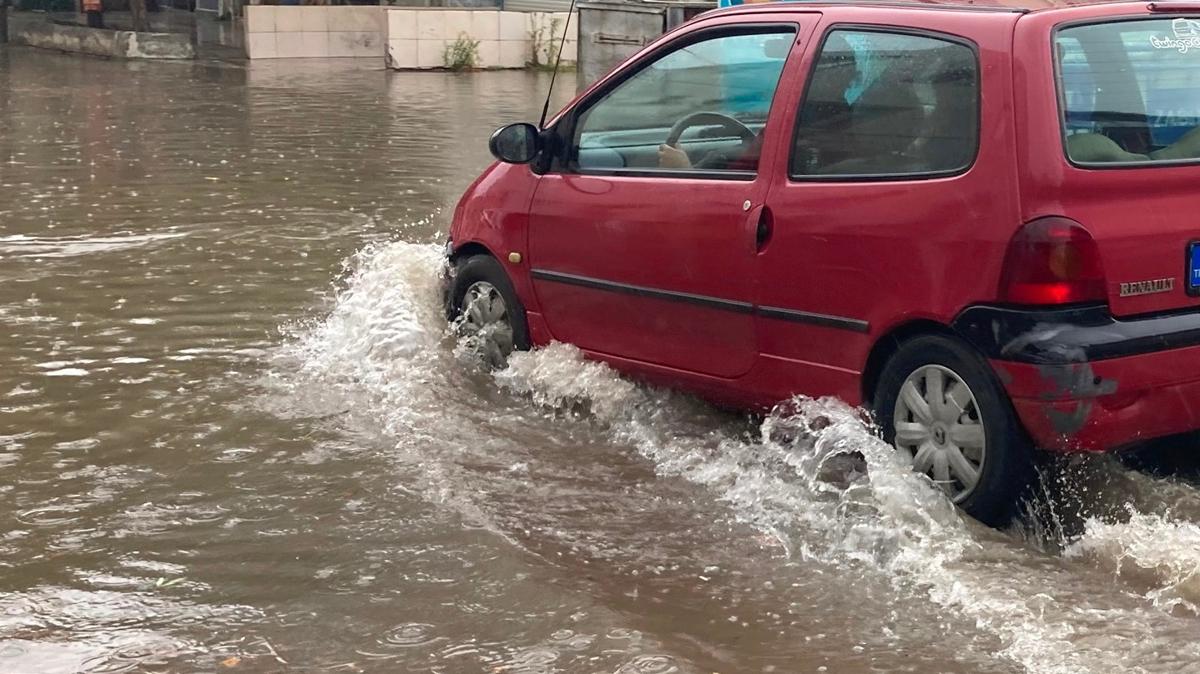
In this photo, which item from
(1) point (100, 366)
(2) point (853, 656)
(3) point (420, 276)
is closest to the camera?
(2) point (853, 656)

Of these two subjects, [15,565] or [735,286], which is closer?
[15,565]

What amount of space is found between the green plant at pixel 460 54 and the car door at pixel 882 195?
2112 cm

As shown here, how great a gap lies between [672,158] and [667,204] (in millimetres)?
259

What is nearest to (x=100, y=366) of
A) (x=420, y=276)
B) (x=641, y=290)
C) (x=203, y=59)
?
(x=420, y=276)

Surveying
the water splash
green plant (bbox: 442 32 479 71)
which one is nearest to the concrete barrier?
green plant (bbox: 442 32 479 71)

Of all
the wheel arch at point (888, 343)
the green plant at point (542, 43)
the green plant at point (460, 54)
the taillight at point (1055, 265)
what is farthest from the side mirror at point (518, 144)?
the green plant at point (542, 43)

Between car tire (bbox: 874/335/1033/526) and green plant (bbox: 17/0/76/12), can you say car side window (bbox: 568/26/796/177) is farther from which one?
green plant (bbox: 17/0/76/12)

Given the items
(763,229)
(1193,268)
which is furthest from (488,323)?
(1193,268)

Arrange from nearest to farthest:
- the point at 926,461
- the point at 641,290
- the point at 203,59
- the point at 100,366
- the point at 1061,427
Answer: the point at 1061,427
the point at 926,461
the point at 641,290
the point at 100,366
the point at 203,59

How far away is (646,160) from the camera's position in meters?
5.80

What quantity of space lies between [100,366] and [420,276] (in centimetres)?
163

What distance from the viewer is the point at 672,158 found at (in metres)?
5.67

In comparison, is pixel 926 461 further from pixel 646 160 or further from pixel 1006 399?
pixel 646 160

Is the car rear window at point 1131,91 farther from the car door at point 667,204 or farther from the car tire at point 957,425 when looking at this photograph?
the car door at point 667,204
